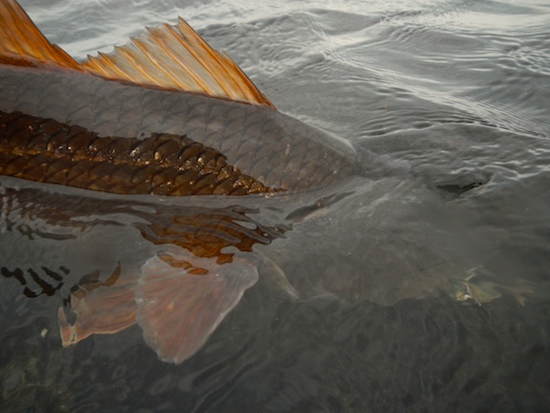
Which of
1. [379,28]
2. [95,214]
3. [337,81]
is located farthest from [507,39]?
[95,214]

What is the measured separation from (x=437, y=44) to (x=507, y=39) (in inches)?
22.5

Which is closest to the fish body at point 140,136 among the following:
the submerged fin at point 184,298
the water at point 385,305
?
the water at point 385,305

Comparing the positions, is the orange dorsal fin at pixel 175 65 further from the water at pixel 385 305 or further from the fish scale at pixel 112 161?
the water at pixel 385 305

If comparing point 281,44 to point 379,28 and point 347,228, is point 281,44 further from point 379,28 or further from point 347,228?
point 347,228

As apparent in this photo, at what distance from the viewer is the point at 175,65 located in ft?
7.30

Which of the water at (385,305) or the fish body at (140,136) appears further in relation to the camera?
the fish body at (140,136)

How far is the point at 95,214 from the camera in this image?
216cm

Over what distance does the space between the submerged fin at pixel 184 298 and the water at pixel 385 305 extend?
0.05 metres

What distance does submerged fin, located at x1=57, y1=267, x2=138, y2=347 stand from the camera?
169cm

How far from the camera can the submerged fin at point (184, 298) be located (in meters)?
1.63

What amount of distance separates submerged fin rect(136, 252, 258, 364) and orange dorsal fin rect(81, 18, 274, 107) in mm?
800

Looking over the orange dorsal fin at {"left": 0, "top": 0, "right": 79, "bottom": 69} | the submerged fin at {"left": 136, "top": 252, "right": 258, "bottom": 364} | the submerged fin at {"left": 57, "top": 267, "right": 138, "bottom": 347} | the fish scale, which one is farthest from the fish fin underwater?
the submerged fin at {"left": 57, "top": 267, "right": 138, "bottom": 347}

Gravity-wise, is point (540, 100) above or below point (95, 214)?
below

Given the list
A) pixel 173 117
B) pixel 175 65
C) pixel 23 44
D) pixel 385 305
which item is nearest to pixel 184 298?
pixel 385 305
